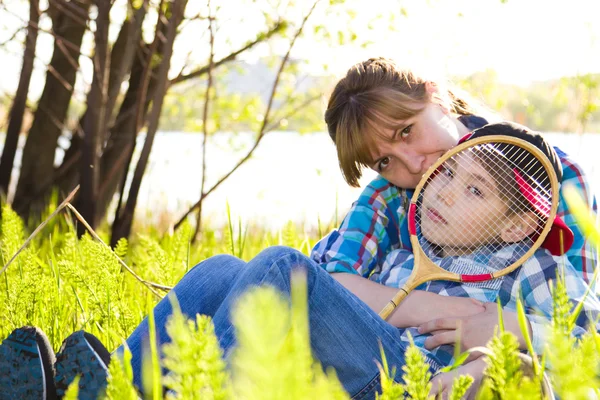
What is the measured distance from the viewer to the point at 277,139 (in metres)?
5.92

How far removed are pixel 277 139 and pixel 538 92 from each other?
7.29 ft

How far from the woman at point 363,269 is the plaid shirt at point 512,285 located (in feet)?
0.15

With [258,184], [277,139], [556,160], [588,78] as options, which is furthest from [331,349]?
[258,184]

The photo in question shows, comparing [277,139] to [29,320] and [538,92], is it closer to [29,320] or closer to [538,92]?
[538,92]

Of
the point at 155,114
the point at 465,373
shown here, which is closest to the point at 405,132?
the point at 465,373

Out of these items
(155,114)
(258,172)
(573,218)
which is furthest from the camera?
(258,172)

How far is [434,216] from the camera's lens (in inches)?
76.5

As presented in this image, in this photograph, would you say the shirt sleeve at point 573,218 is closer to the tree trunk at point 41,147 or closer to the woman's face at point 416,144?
the woman's face at point 416,144

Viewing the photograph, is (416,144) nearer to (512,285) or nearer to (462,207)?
(462,207)

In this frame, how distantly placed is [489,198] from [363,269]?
1.53ft

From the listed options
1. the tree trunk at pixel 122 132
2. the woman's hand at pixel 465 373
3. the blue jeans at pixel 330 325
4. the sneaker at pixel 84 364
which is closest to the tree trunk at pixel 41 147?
the tree trunk at pixel 122 132

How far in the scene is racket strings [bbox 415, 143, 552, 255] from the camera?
72.6 inches

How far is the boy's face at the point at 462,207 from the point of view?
188 cm

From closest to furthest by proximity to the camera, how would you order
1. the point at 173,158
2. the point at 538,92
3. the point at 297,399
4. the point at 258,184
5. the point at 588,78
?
1. the point at 297,399
2. the point at 588,78
3. the point at 538,92
4. the point at 173,158
5. the point at 258,184
